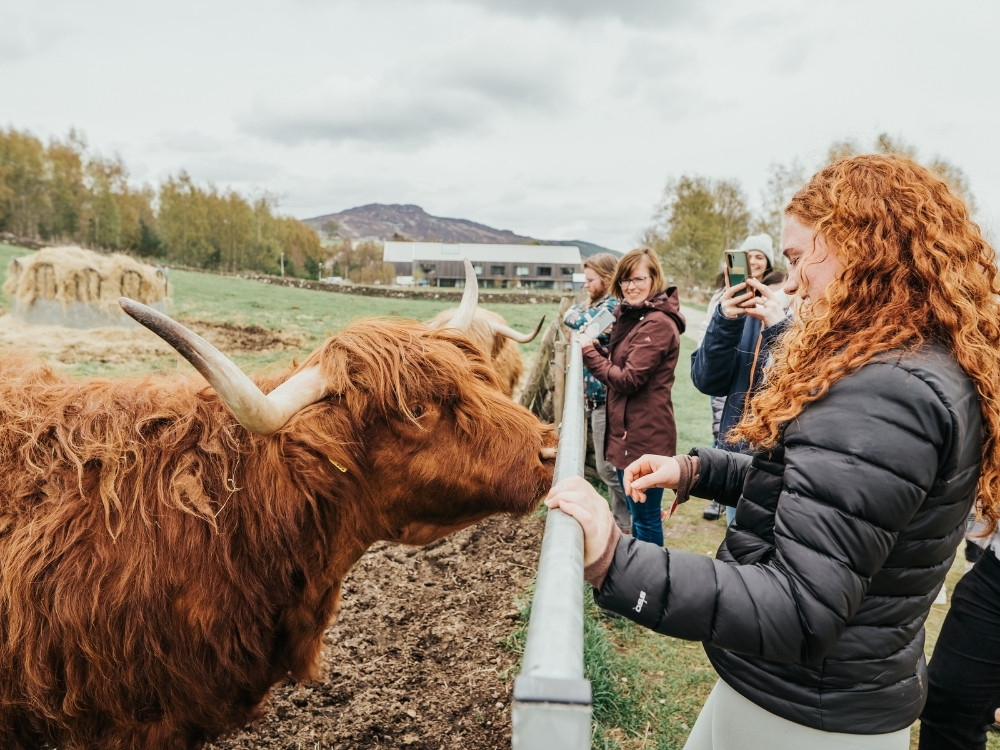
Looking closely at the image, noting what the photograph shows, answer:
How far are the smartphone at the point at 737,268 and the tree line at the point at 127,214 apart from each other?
212ft

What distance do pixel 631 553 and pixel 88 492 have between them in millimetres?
2099

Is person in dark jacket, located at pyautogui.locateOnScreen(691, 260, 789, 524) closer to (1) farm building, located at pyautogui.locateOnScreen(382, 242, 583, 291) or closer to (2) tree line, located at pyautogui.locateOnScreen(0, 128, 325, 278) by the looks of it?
(2) tree line, located at pyautogui.locateOnScreen(0, 128, 325, 278)

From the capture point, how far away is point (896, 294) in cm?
137

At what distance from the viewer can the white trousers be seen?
4.90 feet

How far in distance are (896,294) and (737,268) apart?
5.68 ft

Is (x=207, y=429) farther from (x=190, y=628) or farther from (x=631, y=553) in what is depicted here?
(x=631, y=553)

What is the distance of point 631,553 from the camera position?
4.13 feet

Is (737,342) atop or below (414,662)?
atop

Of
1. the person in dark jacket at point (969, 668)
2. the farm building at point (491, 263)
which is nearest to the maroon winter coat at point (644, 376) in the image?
the person in dark jacket at point (969, 668)

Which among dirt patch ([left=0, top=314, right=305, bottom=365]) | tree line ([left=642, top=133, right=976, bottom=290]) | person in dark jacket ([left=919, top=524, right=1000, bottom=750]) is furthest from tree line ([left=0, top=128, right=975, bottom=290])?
person in dark jacket ([left=919, top=524, right=1000, bottom=750])

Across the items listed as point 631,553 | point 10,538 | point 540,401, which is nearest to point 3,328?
point 540,401

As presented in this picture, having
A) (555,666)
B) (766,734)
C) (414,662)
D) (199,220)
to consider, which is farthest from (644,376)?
(199,220)

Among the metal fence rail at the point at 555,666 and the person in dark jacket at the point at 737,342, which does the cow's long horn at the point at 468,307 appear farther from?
the metal fence rail at the point at 555,666

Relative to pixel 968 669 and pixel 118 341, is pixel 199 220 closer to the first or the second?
pixel 118 341
